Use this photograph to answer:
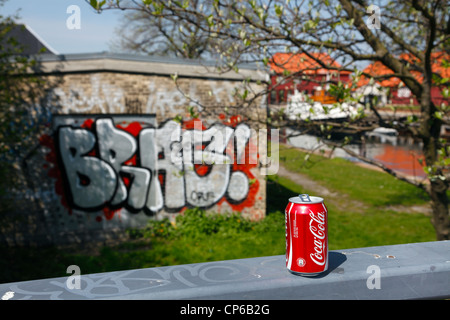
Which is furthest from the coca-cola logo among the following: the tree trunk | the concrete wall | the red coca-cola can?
the concrete wall

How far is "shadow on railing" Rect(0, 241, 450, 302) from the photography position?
143cm

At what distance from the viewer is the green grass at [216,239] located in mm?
7301

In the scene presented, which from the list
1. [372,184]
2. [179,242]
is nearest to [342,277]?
[179,242]

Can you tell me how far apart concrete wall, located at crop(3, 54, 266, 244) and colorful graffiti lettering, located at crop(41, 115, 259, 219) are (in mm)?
22

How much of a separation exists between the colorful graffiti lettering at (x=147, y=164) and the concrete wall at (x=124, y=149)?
2 cm

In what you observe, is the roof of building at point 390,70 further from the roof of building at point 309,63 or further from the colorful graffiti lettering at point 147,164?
the colorful graffiti lettering at point 147,164

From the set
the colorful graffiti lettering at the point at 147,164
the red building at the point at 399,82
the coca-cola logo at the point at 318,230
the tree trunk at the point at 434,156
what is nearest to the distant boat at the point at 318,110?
the red building at the point at 399,82

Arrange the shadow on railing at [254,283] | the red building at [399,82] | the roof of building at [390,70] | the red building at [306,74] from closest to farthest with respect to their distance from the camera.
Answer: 1. the shadow on railing at [254,283]
2. the red building at [306,74]
3. the red building at [399,82]
4. the roof of building at [390,70]

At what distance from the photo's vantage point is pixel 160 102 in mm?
8773

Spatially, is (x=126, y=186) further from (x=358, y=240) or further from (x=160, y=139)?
(x=358, y=240)

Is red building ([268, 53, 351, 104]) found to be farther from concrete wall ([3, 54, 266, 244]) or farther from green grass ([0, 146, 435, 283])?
concrete wall ([3, 54, 266, 244])

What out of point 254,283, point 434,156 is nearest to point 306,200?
point 254,283

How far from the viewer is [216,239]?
8.62m

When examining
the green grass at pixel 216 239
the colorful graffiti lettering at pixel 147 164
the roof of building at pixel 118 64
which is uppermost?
the roof of building at pixel 118 64
